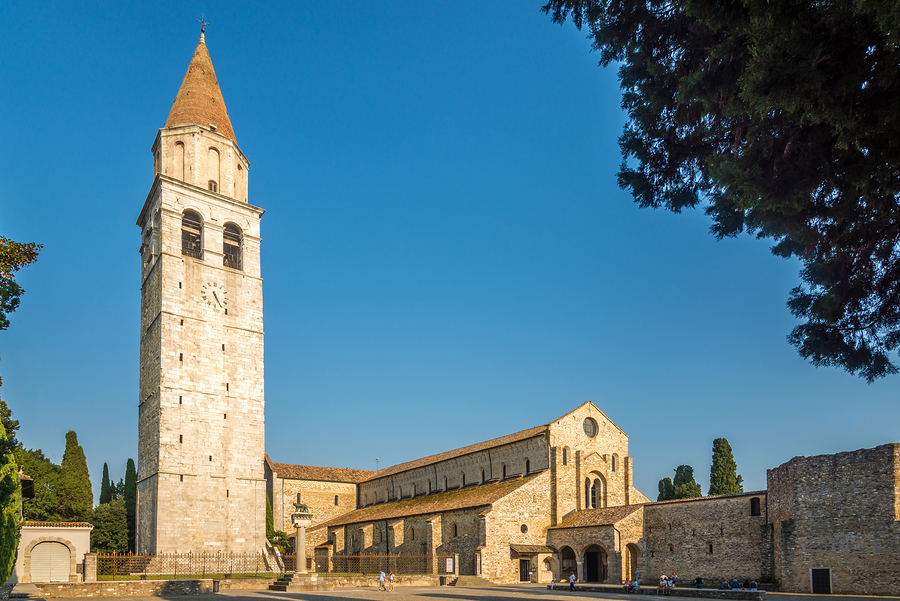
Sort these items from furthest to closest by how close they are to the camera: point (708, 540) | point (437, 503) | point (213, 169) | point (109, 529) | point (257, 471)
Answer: point (109, 529) < point (213, 169) < point (437, 503) < point (257, 471) < point (708, 540)

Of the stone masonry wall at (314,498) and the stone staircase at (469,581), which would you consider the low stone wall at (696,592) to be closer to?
the stone staircase at (469,581)

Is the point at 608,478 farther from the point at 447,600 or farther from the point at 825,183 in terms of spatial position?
the point at 825,183

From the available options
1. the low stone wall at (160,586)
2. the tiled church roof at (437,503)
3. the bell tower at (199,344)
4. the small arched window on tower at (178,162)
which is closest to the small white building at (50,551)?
the bell tower at (199,344)

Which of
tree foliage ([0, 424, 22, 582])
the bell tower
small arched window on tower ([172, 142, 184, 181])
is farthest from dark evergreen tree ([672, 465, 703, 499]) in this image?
tree foliage ([0, 424, 22, 582])

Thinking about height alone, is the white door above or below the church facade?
below

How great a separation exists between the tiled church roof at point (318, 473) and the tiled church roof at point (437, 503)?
3.66 metres

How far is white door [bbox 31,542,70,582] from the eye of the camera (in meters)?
33.7

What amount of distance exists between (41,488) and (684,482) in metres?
55.7

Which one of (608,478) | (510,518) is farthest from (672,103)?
(608,478)

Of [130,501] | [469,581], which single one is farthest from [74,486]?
[469,581]

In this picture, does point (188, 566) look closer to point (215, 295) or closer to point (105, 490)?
point (215, 295)

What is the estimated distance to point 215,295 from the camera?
39188mm

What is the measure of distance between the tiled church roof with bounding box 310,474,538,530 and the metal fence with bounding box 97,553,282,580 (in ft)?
29.6

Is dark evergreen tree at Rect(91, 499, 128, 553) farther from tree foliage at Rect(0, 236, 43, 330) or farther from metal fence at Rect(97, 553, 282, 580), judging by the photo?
tree foliage at Rect(0, 236, 43, 330)
